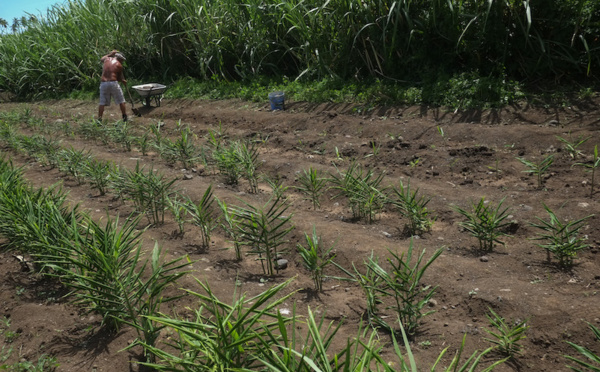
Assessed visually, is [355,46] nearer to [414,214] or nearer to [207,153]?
[207,153]

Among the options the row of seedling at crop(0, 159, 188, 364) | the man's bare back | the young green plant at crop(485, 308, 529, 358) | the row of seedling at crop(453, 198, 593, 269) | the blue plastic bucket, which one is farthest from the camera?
the man's bare back

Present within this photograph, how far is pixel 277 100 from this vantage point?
7004mm

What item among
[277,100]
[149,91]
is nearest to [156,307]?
[277,100]

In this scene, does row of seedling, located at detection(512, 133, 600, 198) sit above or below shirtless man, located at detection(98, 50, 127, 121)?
below

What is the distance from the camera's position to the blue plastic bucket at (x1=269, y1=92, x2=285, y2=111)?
698 centimetres

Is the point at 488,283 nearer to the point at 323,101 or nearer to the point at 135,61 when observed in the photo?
the point at 323,101

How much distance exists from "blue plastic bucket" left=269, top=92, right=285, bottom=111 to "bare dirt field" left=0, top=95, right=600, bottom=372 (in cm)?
89

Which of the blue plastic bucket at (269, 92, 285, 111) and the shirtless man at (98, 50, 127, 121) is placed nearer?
the blue plastic bucket at (269, 92, 285, 111)

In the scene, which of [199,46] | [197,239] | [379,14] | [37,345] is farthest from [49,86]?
[37,345]

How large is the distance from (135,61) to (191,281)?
9.81 m

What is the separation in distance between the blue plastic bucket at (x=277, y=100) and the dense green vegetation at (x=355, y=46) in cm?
38

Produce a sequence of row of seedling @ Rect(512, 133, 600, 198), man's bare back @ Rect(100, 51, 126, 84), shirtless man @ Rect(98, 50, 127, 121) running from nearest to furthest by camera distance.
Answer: row of seedling @ Rect(512, 133, 600, 198)
shirtless man @ Rect(98, 50, 127, 121)
man's bare back @ Rect(100, 51, 126, 84)

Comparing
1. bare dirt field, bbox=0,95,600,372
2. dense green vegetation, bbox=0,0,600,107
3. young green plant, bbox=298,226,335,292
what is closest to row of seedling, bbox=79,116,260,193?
bare dirt field, bbox=0,95,600,372

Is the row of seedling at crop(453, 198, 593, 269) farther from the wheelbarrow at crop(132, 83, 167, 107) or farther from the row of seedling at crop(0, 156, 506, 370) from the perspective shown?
the wheelbarrow at crop(132, 83, 167, 107)
